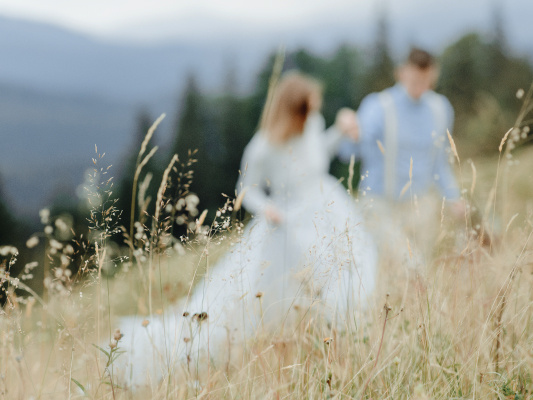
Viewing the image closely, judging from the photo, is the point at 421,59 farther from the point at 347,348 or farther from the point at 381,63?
the point at 381,63

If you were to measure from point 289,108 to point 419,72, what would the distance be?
4.82 feet

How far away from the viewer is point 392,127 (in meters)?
4.28

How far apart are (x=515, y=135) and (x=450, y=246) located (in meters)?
0.51

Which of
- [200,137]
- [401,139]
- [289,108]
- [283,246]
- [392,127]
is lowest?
[200,137]

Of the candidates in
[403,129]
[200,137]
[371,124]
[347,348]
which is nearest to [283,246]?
[371,124]

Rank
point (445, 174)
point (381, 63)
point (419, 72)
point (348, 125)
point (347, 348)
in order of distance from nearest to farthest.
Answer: point (347, 348)
point (348, 125)
point (445, 174)
point (419, 72)
point (381, 63)

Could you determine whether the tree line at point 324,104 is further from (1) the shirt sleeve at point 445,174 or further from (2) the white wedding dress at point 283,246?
(2) the white wedding dress at point 283,246

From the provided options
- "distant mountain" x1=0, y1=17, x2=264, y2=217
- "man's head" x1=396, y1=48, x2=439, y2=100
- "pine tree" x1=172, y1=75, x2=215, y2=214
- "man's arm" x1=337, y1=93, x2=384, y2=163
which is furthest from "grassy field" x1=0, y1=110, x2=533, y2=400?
"pine tree" x1=172, y1=75, x2=215, y2=214

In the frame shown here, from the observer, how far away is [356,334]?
141 cm

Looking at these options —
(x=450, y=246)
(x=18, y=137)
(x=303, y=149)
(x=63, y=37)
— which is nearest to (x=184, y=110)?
(x=303, y=149)

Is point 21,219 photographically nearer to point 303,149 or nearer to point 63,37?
point 303,149

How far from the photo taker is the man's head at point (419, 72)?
14.4 feet

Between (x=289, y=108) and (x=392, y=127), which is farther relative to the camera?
(x=392, y=127)

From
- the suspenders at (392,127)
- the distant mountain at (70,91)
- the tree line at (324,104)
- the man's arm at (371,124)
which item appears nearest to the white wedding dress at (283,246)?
the man's arm at (371,124)
